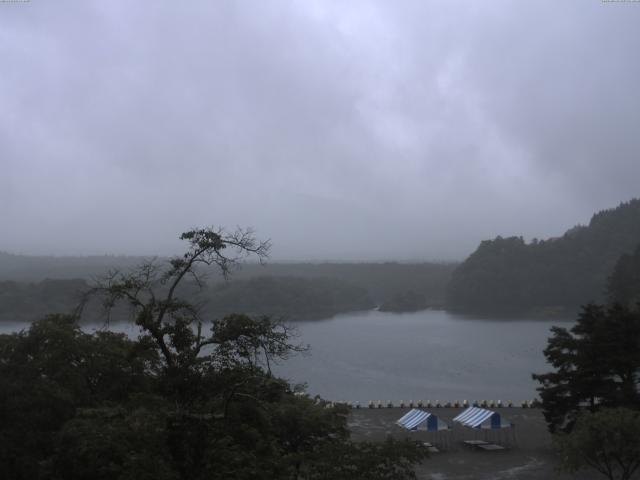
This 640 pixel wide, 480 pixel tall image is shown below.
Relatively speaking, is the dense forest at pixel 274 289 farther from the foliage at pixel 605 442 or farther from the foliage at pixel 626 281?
the foliage at pixel 626 281

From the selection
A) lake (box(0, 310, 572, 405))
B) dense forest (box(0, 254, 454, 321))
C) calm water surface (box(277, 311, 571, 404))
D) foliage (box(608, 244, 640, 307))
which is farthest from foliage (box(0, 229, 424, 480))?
foliage (box(608, 244, 640, 307))

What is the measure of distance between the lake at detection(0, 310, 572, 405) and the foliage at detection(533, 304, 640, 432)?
930 cm

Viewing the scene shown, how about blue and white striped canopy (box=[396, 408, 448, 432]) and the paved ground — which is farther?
blue and white striped canopy (box=[396, 408, 448, 432])

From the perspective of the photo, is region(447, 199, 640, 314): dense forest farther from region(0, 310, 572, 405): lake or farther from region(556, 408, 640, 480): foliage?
region(556, 408, 640, 480): foliage

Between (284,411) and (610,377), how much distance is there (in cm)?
668

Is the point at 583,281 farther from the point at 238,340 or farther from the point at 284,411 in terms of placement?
the point at 238,340

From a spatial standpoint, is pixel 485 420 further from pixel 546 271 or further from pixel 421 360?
pixel 546 271

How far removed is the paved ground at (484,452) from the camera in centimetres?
1050

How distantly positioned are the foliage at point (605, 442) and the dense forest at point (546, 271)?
4421cm

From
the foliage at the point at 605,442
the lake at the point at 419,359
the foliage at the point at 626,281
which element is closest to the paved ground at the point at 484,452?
the foliage at the point at 605,442

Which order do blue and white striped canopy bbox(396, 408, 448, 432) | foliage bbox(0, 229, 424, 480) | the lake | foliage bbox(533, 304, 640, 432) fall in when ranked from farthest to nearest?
the lake → blue and white striped canopy bbox(396, 408, 448, 432) → foliage bbox(533, 304, 640, 432) → foliage bbox(0, 229, 424, 480)

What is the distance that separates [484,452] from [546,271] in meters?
44.6

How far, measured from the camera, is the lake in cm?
2277

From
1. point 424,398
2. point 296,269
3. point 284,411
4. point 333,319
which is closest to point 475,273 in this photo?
point 333,319
